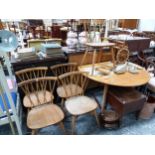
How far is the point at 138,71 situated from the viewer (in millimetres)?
2082

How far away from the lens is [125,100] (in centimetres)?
175

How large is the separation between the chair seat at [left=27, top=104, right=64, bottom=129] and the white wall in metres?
4.13

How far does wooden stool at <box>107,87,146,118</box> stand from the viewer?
68.4 inches

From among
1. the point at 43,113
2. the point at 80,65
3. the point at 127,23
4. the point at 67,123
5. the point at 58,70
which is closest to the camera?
the point at 43,113

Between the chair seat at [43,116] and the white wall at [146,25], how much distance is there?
413cm

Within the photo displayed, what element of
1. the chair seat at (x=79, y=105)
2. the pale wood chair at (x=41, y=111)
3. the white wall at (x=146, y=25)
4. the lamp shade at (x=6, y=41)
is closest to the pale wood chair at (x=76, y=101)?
the chair seat at (x=79, y=105)

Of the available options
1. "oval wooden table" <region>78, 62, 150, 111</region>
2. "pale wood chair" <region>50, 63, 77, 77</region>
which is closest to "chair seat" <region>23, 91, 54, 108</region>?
"pale wood chair" <region>50, 63, 77, 77</region>

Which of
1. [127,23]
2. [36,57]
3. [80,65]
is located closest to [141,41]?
[80,65]

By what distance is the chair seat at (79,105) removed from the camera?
1.64 meters

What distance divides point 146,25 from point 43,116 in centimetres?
446

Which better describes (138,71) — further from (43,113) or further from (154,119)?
(43,113)

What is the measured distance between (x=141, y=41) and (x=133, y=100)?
1.42 m
